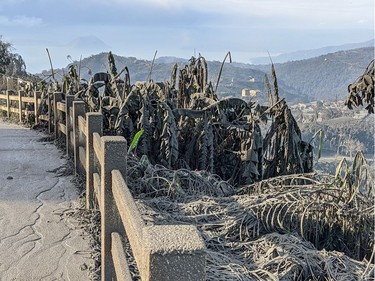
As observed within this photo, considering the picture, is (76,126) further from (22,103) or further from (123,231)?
(22,103)

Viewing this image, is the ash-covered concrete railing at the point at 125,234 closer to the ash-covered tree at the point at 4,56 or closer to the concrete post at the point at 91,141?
the concrete post at the point at 91,141

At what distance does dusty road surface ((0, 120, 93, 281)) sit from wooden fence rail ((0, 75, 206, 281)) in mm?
434

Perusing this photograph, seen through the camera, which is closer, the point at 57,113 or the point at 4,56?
the point at 57,113

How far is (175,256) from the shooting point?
52.8 inches

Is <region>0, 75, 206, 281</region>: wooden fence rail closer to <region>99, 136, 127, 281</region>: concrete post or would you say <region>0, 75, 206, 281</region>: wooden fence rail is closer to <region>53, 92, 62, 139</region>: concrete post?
<region>99, 136, 127, 281</region>: concrete post

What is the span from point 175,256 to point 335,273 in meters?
2.31

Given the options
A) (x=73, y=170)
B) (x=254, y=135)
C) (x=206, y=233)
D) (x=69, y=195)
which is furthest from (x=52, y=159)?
(x=206, y=233)

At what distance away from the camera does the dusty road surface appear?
11.6 feet

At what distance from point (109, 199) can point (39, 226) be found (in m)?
1.65

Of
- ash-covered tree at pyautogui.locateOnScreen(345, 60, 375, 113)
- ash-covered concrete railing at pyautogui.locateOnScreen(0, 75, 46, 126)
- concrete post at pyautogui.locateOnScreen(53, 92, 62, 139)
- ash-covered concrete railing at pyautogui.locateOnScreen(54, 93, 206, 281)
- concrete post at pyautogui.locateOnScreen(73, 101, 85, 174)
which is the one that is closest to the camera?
ash-covered concrete railing at pyautogui.locateOnScreen(54, 93, 206, 281)

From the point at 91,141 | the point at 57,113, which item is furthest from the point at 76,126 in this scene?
the point at 57,113

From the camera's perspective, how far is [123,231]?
3053 mm

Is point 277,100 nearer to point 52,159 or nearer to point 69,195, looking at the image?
point 69,195

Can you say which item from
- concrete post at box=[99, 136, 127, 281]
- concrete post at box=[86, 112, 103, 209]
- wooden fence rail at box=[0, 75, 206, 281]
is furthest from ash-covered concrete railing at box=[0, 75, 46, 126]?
concrete post at box=[99, 136, 127, 281]
